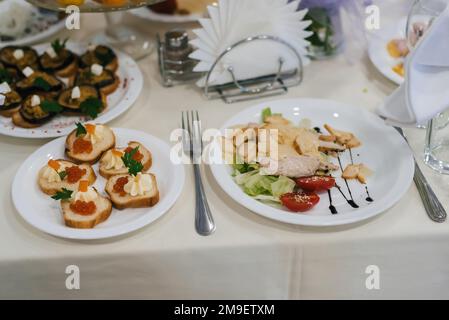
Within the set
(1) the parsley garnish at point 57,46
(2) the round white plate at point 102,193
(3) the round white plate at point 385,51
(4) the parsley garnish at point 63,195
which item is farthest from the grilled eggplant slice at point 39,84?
(3) the round white plate at point 385,51

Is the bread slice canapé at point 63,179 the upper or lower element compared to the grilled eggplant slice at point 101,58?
lower

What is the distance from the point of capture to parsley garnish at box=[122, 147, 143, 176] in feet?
3.59

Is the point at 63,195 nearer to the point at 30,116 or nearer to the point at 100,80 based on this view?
the point at 30,116

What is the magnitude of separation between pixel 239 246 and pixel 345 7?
0.85 metres

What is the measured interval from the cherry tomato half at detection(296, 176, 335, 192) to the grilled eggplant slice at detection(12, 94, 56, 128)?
689 millimetres

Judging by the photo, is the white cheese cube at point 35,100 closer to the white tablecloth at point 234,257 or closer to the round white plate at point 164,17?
the white tablecloth at point 234,257

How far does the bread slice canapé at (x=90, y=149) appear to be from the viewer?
1.20 metres

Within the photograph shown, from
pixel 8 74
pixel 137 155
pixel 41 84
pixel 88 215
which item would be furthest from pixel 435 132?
pixel 8 74

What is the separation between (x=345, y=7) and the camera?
1513 mm

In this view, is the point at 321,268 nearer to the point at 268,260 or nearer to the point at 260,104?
the point at 268,260

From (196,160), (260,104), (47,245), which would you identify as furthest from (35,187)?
(260,104)

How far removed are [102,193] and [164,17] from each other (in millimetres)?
873

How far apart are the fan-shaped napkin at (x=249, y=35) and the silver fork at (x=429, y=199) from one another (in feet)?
1.70

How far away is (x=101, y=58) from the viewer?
1.53 m
